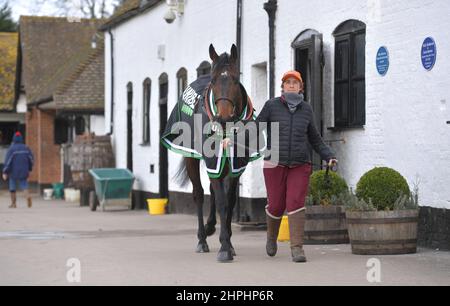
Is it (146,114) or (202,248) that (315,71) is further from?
(146,114)

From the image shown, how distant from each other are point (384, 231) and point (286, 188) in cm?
128

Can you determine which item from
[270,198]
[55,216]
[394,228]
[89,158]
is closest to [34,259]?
[270,198]

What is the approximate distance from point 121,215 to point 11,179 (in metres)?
5.69

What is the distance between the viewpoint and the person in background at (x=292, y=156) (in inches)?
453

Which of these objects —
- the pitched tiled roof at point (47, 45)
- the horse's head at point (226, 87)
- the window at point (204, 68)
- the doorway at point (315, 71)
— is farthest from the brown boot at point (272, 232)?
the pitched tiled roof at point (47, 45)

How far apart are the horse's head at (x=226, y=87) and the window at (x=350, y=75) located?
10.7ft

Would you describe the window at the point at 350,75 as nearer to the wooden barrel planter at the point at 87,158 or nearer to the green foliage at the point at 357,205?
the green foliage at the point at 357,205

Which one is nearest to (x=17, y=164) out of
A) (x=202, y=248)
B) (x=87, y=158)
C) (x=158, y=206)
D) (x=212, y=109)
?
(x=87, y=158)

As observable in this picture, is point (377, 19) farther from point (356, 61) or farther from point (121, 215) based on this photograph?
point (121, 215)

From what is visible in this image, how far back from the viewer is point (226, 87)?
37.7 ft

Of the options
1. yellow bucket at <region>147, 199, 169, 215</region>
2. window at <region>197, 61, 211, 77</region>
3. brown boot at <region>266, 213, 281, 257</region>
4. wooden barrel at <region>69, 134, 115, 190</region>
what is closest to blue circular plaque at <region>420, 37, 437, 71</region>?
brown boot at <region>266, 213, 281, 257</region>

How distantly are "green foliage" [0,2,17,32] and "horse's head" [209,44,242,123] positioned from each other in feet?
152

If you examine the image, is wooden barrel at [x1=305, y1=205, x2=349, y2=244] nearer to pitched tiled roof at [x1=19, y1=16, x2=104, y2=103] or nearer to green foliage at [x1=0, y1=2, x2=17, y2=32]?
pitched tiled roof at [x1=19, y1=16, x2=104, y2=103]

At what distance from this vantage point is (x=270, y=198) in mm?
11836
